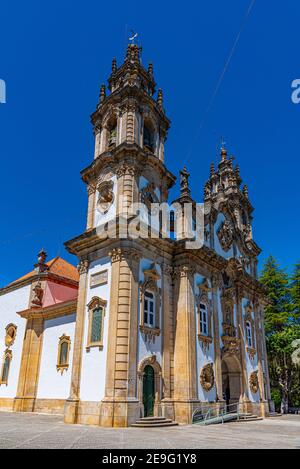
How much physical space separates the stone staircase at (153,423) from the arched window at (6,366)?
15335mm

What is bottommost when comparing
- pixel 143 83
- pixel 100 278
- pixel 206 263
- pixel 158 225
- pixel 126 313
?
pixel 126 313

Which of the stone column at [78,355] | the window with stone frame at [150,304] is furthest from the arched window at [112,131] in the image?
the window with stone frame at [150,304]

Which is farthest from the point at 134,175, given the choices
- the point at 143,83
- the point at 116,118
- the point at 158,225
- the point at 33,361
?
the point at 33,361

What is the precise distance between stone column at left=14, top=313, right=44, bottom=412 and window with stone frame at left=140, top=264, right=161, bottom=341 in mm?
10823

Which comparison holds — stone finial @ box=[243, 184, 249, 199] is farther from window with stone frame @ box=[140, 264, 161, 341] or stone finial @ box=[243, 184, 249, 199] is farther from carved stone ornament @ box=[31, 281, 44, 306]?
carved stone ornament @ box=[31, 281, 44, 306]

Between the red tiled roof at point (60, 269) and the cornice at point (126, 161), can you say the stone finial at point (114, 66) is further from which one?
the red tiled roof at point (60, 269)

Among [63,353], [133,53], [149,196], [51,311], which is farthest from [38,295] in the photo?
[133,53]

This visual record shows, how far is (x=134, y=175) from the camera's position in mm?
22984

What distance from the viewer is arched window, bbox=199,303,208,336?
23422mm

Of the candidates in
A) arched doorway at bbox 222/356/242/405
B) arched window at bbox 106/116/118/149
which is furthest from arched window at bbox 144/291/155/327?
arched window at bbox 106/116/118/149

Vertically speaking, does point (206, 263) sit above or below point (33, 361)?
above
